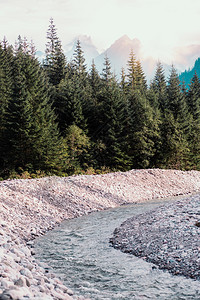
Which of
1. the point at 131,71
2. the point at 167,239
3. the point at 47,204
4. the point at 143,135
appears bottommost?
the point at 167,239

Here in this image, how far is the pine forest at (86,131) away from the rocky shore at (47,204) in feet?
27.9

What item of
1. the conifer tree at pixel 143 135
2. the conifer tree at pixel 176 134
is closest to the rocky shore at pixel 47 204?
the conifer tree at pixel 143 135

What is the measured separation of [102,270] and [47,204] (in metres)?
9.93

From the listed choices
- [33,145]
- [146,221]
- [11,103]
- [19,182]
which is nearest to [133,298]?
[146,221]

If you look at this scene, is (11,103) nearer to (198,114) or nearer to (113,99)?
(113,99)

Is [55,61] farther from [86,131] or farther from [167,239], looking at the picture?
[167,239]

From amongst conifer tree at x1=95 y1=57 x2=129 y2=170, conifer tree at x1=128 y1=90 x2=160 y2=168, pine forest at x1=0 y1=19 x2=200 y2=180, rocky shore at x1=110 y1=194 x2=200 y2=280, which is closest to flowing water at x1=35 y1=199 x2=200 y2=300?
rocky shore at x1=110 y1=194 x2=200 y2=280

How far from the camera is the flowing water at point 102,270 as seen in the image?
8641mm

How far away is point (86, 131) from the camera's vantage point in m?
42.4

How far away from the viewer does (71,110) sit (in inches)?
1697

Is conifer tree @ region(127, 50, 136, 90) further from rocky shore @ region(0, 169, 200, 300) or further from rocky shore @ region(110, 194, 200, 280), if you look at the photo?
rocky shore @ region(110, 194, 200, 280)

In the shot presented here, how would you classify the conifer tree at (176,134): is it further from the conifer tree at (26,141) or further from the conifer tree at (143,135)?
the conifer tree at (26,141)

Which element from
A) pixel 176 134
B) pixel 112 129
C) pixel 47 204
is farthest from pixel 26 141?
pixel 176 134

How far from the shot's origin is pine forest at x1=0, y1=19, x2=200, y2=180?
1367 inches
